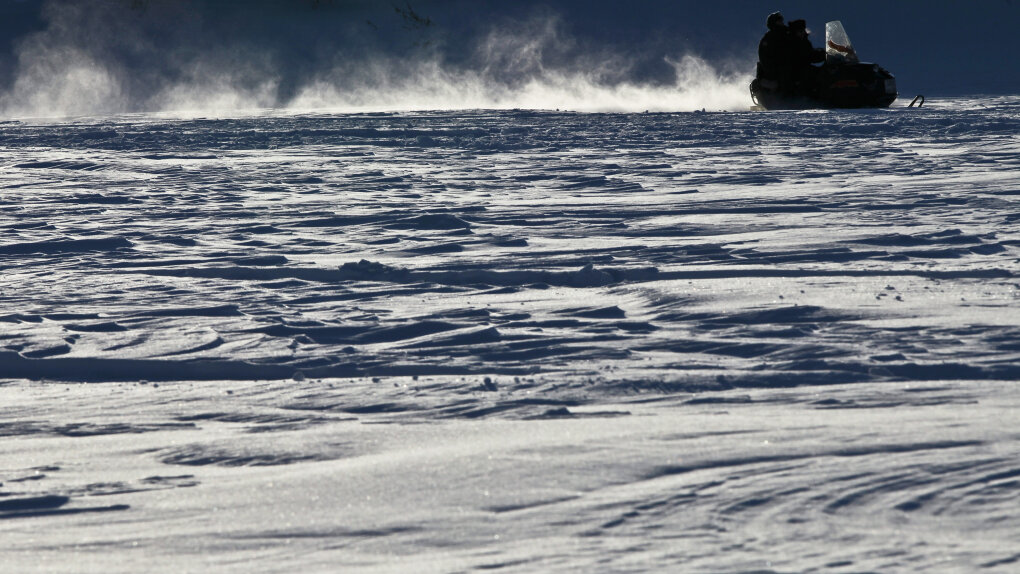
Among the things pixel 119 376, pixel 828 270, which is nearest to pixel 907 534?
pixel 119 376

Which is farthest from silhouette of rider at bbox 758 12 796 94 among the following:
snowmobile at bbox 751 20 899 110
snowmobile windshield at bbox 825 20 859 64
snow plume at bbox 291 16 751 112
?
snow plume at bbox 291 16 751 112

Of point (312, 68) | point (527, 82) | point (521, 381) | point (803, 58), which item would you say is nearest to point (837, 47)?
point (803, 58)

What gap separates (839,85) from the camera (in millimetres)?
13133

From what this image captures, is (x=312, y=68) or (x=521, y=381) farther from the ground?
(x=312, y=68)

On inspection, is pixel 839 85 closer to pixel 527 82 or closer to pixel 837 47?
pixel 837 47

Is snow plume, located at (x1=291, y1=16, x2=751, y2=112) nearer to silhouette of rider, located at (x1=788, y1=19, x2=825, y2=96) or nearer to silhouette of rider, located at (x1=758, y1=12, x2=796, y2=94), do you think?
silhouette of rider, located at (x1=758, y1=12, x2=796, y2=94)

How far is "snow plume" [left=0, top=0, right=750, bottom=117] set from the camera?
63.0 ft

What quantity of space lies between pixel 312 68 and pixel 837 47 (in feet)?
45.7

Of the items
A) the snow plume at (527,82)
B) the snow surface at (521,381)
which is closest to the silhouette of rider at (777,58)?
the snow plume at (527,82)

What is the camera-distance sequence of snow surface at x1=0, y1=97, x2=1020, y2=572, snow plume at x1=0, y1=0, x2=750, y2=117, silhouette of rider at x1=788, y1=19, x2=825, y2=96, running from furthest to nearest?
snow plume at x1=0, y1=0, x2=750, y2=117 < silhouette of rider at x1=788, y1=19, x2=825, y2=96 < snow surface at x1=0, y1=97, x2=1020, y2=572

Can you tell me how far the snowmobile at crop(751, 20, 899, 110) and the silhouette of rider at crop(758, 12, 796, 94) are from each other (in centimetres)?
2

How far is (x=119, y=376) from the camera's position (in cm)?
313

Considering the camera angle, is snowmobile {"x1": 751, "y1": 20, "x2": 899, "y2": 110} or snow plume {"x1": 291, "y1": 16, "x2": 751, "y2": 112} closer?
snowmobile {"x1": 751, "y1": 20, "x2": 899, "y2": 110}

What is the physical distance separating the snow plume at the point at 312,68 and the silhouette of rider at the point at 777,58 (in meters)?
1.90
